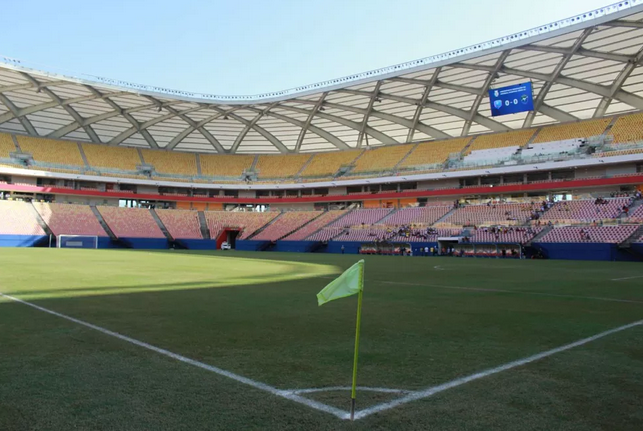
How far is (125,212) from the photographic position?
67438 mm

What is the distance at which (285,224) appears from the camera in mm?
67688

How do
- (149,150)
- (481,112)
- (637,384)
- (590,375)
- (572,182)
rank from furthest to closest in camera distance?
(149,150)
(481,112)
(572,182)
(590,375)
(637,384)

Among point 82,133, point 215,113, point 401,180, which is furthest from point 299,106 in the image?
point 82,133

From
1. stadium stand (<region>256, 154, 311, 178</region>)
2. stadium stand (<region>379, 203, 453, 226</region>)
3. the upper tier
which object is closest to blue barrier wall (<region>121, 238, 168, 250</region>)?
the upper tier

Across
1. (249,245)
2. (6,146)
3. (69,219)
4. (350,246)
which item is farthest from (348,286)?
(6,146)

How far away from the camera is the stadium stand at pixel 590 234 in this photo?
127 ft

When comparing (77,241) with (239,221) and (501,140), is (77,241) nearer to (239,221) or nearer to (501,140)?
(239,221)

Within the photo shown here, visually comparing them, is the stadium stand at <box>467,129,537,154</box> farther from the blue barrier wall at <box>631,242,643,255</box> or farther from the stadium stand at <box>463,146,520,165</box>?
the blue barrier wall at <box>631,242,643,255</box>

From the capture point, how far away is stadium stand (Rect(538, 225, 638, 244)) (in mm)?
38562

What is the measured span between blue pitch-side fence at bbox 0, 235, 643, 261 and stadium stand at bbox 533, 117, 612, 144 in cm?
1963

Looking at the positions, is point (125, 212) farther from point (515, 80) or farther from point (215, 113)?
point (515, 80)

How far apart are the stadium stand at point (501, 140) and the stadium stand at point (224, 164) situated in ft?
123

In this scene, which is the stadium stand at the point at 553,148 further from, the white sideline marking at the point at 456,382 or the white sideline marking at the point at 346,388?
the white sideline marking at the point at 346,388

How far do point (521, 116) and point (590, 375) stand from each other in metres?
58.1
